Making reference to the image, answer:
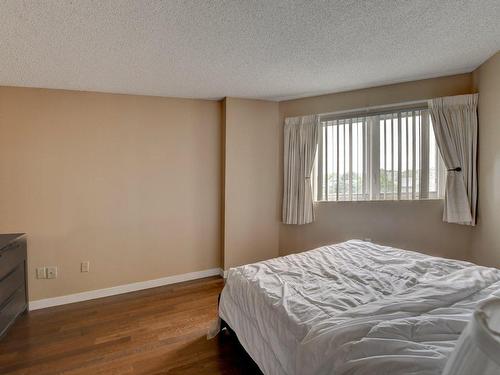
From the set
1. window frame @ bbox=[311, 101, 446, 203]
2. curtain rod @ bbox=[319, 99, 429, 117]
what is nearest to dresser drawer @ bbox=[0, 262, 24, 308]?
window frame @ bbox=[311, 101, 446, 203]

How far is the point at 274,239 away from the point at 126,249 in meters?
1.88

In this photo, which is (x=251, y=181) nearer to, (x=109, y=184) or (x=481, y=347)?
(x=109, y=184)

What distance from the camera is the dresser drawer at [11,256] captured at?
204 cm

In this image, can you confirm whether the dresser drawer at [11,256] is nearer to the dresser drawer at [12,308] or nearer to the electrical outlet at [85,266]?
the dresser drawer at [12,308]

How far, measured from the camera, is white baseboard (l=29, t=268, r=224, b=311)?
8.51 feet

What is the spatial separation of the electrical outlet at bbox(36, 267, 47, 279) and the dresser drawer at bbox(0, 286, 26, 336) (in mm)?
167

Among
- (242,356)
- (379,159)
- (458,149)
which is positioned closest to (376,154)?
(379,159)

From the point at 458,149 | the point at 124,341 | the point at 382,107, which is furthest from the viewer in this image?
the point at 382,107

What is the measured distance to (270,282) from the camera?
1630mm

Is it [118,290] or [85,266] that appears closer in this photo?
[85,266]

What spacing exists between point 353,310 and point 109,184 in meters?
2.75

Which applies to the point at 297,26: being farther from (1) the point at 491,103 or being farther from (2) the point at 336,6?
→ (1) the point at 491,103

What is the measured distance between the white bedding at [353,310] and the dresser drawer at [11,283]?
5.92ft

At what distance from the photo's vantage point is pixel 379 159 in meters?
2.90
